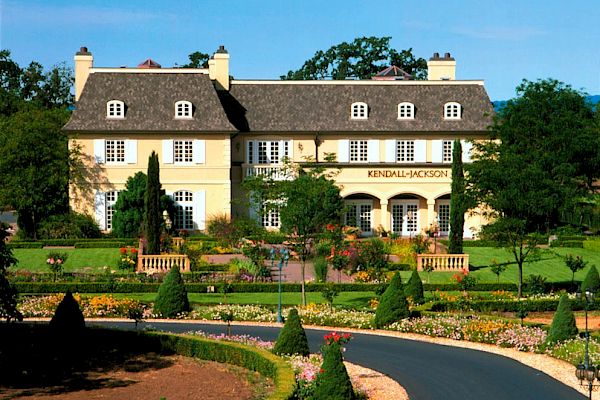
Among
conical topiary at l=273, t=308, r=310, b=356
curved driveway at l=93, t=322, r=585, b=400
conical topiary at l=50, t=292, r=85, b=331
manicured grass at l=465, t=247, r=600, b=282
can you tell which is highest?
manicured grass at l=465, t=247, r=600, b=282

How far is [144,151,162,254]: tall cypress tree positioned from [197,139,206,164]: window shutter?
278 inches

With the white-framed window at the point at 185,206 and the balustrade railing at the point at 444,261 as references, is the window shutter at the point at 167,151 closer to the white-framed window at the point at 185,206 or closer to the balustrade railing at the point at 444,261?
the white-framed window at the point at 185,206

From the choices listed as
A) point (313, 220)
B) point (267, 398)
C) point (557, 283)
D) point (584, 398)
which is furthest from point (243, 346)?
point (557, 283)

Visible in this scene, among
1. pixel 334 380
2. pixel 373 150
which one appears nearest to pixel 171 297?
pixel 334 380

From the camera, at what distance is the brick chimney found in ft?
200

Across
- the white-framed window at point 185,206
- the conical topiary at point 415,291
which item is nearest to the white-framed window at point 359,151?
the white-framed window at point 185,206

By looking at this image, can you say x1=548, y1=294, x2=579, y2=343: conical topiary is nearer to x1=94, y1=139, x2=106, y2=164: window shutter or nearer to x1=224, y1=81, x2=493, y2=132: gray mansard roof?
x1=224, y1=81, x2=493, y2=132: gray mansard roof

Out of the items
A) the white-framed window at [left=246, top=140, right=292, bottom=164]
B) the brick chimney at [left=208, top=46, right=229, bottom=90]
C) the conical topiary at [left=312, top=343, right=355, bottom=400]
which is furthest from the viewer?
the brick chimney at [left=208, top=46, right=229, bottom=90]

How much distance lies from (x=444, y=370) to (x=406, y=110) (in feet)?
112

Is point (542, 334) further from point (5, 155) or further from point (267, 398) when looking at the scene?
point (5, 155)

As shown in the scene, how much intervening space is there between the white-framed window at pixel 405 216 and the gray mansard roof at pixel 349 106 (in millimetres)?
4150

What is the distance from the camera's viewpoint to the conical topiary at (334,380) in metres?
22.0

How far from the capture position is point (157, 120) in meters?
56.9

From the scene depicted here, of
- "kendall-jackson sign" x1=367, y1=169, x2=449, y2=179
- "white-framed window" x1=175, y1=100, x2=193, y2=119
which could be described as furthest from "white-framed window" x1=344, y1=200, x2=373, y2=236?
"white-framed window" x1=175, y1=100, x2=193, y2=119
